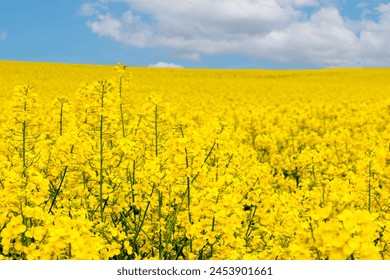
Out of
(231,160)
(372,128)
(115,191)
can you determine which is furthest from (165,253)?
(372,128)

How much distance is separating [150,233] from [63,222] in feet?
5.22

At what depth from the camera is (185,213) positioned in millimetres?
4418

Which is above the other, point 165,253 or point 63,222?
point 63,222

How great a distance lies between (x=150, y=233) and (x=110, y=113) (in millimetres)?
1268

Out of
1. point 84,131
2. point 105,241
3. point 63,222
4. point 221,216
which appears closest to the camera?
point 63,222

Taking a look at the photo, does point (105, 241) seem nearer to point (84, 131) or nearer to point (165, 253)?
point (165, 253)

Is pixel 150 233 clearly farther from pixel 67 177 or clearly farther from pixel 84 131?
pixel 84 131

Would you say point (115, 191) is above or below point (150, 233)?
above

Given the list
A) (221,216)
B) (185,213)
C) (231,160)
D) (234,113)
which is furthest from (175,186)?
(234,113)

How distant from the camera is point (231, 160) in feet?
20.2

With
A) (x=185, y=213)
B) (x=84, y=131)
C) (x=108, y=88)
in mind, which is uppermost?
(x=108, y=88)

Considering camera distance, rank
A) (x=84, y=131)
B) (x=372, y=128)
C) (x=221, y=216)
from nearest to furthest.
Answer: (x=221, y=216), (x=84, y=131), (x=372, y=128)

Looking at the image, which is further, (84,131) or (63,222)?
(84,131)

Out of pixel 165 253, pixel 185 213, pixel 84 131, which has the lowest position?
pixel 165 253
